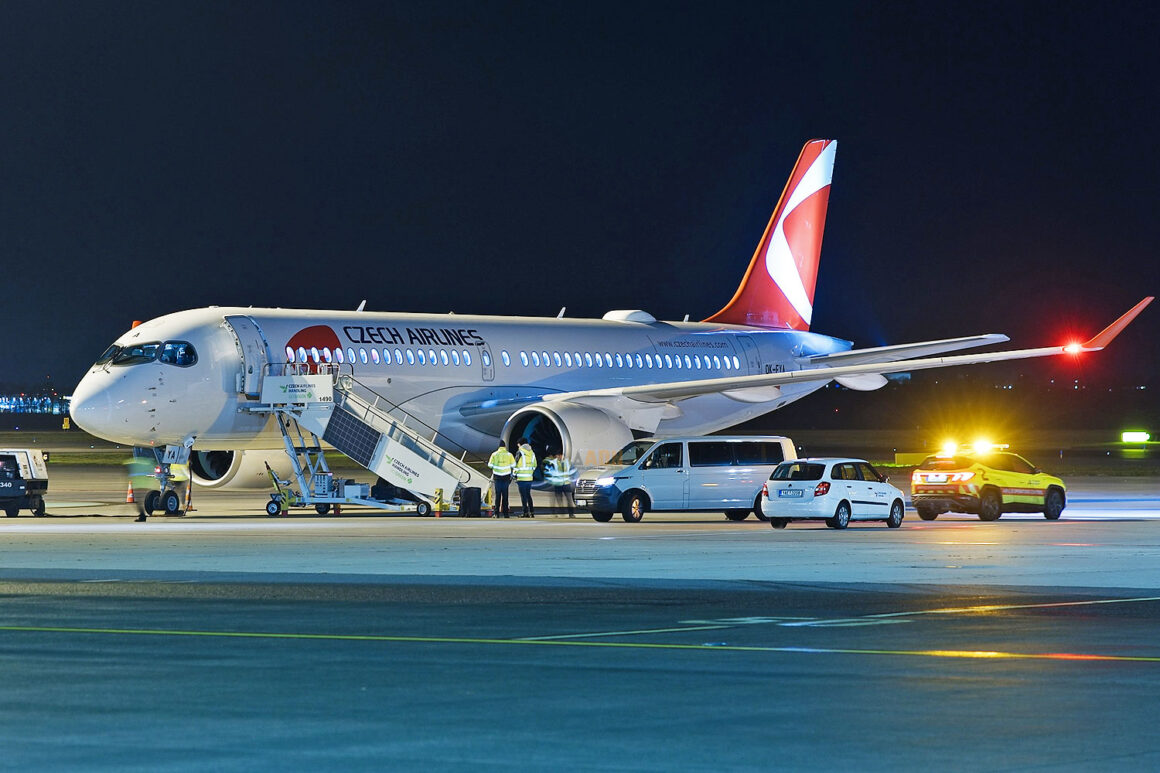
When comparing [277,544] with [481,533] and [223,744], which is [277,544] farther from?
[223,744]

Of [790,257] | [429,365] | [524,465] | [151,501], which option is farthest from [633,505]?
[790,257]

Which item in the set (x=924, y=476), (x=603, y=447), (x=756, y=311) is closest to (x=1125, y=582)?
(x=924, y=476)

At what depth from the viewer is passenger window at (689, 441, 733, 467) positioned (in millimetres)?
35500

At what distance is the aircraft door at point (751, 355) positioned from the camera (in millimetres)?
51219

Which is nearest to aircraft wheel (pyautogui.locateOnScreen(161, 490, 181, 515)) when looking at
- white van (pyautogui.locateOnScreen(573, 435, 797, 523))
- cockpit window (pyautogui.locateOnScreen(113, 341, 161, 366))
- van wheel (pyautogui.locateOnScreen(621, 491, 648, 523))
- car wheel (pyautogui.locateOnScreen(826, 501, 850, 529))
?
cockpit window (pyautogui.locateOnScreen(113, 341, 161, 366))

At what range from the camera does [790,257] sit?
54.8 meters

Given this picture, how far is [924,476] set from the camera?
119ft

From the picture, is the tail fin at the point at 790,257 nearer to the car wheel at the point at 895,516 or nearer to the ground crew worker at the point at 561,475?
the ground crew worker at the point at 561,475

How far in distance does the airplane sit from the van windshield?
181cm

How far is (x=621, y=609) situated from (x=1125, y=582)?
21.1ft

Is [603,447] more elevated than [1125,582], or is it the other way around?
[603,447]

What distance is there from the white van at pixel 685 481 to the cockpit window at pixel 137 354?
9.72 m

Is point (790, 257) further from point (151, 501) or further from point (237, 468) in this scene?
point (151, 501)

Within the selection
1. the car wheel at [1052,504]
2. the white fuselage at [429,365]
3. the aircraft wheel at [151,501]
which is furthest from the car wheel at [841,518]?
the aircraft wheel at [151,501]
